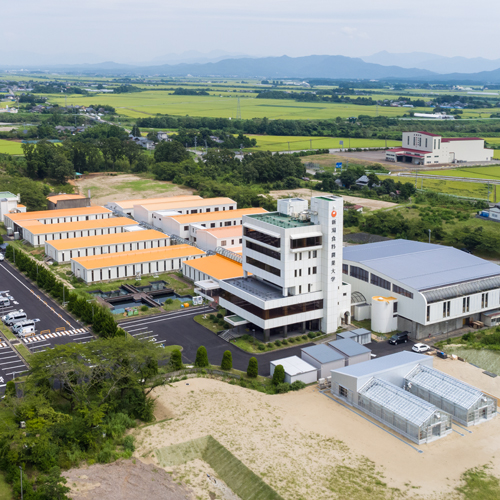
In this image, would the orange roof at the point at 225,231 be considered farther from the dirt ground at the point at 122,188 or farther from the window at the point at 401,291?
the dirt ground at the point at 122,188

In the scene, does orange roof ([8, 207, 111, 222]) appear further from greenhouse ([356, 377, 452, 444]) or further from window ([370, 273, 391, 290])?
greenhouse ([356, 377, 452, 444])

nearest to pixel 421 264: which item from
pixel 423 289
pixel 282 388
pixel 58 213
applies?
pixel 423 289

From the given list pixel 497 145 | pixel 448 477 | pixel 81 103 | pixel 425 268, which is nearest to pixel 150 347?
pixel 448 477

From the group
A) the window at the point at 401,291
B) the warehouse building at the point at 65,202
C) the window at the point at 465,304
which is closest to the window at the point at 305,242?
the window at the point at 401,291

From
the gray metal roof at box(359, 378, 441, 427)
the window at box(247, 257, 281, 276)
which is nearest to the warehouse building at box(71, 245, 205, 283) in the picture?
the window at box(247, 257, 281, 276)

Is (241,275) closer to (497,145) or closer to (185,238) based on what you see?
(185,238)
